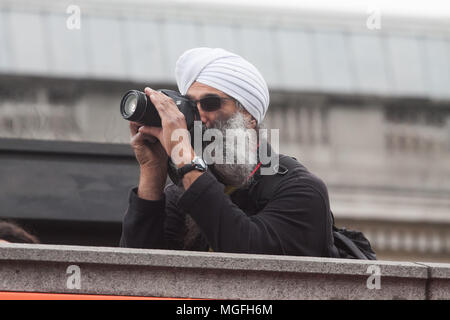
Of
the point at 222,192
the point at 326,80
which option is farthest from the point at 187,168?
the point at 326,80

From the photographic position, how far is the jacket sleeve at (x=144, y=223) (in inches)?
139

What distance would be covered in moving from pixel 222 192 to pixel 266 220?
186 mm

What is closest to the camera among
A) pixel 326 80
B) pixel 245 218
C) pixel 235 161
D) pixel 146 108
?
pixel 245 218

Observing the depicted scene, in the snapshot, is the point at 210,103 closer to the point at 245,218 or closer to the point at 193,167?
the point at 193,167

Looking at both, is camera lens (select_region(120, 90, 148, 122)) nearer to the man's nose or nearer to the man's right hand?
the man's right hand

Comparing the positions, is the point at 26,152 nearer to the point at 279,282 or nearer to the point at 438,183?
the point at 279,282

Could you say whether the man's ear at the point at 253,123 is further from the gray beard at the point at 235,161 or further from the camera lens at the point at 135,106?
the camera lens at the point at 135,106

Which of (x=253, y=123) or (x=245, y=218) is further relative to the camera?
(x=253, y=123)

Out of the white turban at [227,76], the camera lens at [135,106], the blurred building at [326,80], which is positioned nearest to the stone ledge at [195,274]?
the camera lens at [135,106]

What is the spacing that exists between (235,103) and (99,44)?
10.9 meters

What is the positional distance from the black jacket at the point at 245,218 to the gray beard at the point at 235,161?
0.05m

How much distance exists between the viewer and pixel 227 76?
378 cm
